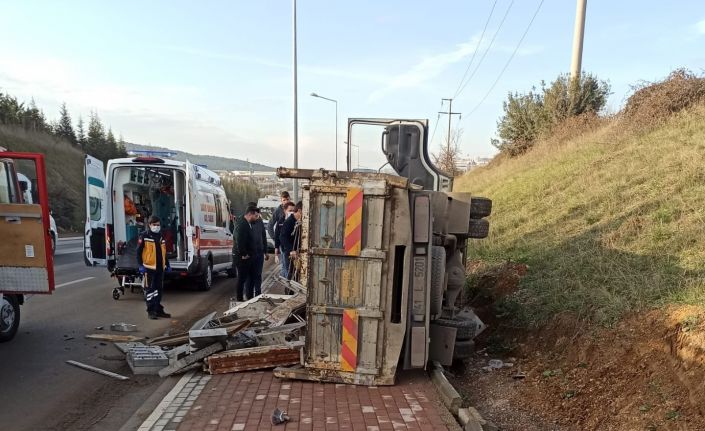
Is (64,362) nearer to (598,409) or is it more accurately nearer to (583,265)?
(598,409)

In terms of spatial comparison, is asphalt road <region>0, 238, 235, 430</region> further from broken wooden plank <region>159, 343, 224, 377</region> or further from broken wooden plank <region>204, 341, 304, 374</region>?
broken wooden plank <region>204, 341, 304, 374</region>

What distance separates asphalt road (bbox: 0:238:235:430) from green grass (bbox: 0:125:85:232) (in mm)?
27980

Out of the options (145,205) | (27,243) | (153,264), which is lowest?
(153,264)

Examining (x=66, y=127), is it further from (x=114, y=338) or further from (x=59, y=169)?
(x=114, y=338)

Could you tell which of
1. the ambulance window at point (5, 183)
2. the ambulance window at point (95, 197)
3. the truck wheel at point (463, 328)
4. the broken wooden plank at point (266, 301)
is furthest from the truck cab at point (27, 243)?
the truck wheel at point (463, 328)

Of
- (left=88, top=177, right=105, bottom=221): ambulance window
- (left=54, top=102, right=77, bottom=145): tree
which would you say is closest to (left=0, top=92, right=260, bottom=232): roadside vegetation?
(left=54, top=102, right=77, bottom=145): tree

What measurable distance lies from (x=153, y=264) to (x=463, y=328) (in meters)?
5.17

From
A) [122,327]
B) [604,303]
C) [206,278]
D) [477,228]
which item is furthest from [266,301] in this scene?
[604,303]

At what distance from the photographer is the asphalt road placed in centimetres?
438

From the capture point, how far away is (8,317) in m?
6.52

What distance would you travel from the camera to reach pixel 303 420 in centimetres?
390

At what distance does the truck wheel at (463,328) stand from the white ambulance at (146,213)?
6.06 m

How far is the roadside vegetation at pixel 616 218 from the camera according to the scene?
524cm

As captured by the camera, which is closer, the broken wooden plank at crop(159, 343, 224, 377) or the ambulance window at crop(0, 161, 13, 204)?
the broken wooden plank at crop(159, 343, 224, 377)
